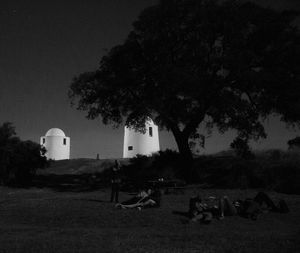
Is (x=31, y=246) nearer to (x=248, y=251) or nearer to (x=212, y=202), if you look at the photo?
(x=248, y=251)

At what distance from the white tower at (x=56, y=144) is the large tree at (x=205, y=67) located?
31.6 m

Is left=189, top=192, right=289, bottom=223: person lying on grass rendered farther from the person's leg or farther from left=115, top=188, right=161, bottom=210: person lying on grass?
left=115, top=188, right=161, bottom=210: person lying on grass

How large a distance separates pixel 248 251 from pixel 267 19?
21.3 meters

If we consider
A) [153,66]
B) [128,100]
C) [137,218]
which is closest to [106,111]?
[128,100]

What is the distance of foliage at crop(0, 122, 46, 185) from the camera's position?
27569mm

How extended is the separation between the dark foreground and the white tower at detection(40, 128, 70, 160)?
41165 millimetres

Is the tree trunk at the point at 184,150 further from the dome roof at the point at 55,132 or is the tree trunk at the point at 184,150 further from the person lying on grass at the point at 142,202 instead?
the dome roof at the point at 55,132

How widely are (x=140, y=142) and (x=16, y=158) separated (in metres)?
22.5

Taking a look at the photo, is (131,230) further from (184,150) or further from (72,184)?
(72,184)

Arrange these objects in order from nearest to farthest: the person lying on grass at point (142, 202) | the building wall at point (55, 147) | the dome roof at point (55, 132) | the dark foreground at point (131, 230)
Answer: the dark foreground at point (131, 230), the person lying on grass at point (142, 202), the building wall at point (55, 147), the dome roof at point (55, 132)

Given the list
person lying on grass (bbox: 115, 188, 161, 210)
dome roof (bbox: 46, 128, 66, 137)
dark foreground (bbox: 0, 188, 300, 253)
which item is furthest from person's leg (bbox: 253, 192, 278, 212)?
dome roof (bbox: 46, 128, 66, 137)

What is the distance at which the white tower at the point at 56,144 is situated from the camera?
57.5 metres

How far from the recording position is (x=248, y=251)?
841 cm

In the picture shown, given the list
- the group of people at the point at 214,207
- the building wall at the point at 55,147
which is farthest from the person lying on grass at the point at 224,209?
the building wall at the point at 55,147
